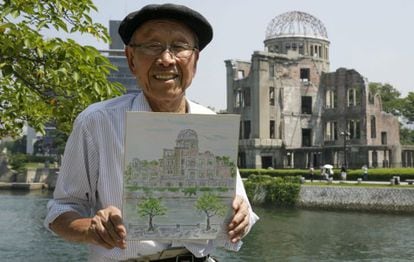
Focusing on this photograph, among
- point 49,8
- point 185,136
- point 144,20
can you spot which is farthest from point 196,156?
point 49,8

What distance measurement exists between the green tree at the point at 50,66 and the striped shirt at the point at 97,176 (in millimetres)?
2619

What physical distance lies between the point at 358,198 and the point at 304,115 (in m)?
24.4

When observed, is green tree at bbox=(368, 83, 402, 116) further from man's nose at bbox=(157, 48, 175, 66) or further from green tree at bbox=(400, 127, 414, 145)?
man's nose at bbox=(157, 48, 175, 66)

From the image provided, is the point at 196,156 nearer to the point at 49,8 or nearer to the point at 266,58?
the point at 49,8

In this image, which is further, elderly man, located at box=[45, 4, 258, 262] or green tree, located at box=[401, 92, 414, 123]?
green tree, located at box=[401, 92, 414, 123]

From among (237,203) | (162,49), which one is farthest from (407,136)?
(162,49)

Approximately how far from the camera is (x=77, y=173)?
7.97 ft

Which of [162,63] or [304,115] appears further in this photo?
[304,115]

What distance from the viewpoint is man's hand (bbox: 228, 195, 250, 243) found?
2.41 meters

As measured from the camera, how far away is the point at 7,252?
17.5 m

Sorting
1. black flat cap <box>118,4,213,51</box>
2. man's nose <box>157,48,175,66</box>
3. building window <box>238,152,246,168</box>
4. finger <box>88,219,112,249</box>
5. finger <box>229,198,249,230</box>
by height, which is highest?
building window <box>238,152,246,168</box>

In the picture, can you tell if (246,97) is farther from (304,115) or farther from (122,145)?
(122,145)

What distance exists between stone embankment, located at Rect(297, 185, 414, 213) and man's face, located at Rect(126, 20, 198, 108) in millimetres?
26925

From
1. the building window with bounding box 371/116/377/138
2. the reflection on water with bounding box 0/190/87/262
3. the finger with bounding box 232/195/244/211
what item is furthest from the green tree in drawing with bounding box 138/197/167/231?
the building window with bounding box 371/116/377/138
